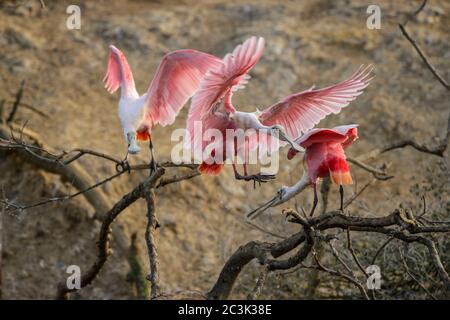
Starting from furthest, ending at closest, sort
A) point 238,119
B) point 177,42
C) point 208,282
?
point 177,42
point 208,282
point 238,119

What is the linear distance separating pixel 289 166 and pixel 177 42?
239 cm

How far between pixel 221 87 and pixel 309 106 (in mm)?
711

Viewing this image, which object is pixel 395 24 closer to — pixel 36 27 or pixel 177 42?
pixel 177 42

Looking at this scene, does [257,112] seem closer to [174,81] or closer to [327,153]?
[174,81]

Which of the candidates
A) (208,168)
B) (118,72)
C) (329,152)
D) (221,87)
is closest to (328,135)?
(329,152)

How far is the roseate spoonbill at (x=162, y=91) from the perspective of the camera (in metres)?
6.18

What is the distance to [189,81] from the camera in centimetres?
634

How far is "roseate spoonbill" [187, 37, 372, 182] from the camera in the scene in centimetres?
569

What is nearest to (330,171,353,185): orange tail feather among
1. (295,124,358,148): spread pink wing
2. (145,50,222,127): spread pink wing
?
(295,124,358,148): spread pink wing

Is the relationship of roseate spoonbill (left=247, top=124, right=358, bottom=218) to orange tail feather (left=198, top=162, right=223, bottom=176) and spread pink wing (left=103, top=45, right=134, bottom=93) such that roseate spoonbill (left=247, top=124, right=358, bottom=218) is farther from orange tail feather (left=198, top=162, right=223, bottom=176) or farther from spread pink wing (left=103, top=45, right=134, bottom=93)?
spread pink wing (left=103, top=45, right=134, bottom=93)

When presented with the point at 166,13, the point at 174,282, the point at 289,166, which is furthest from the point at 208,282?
the point at 166,13
